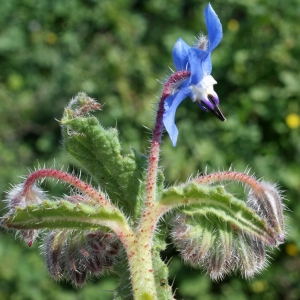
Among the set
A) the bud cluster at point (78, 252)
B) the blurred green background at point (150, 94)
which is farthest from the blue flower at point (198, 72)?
the blurred green background at point (150, 94)

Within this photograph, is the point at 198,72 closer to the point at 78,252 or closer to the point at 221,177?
the point at 221,177

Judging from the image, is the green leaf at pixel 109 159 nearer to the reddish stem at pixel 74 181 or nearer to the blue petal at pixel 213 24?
the reddish stem at pixel 74 181

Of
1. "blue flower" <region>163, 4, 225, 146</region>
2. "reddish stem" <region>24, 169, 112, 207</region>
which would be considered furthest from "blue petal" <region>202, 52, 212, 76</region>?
"reddish stem" <region>24, 169, 112, 207</region>

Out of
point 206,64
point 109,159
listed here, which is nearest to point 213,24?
point 206,64

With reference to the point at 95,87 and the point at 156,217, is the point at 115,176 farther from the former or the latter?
the point at 95,87

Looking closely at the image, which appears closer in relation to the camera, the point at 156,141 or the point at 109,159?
the point at 156,141

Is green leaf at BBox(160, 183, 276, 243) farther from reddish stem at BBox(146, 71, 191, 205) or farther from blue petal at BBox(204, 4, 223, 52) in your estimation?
blue petal at BBox(204, 4, 223, 52)

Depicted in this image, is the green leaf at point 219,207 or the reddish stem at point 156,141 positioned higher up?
the reddish stem at point 156,141
